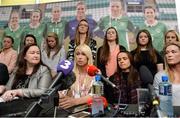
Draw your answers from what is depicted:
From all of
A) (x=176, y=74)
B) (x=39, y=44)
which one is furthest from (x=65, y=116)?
(x=39, y=44)

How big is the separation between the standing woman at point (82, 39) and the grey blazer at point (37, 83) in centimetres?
29

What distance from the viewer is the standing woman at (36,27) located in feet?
8.55

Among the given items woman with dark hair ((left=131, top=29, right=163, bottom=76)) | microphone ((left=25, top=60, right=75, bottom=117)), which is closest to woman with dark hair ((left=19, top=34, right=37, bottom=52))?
woman with dark hair ((left=131, top=29, right=163, bottom=76))

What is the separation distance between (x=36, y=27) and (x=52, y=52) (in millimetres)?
318

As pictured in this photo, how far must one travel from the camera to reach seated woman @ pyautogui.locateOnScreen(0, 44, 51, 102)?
217cm

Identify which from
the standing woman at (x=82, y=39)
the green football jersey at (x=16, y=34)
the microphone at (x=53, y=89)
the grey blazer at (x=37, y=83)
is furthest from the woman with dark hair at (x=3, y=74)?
the microphone at (x=53, y=89)

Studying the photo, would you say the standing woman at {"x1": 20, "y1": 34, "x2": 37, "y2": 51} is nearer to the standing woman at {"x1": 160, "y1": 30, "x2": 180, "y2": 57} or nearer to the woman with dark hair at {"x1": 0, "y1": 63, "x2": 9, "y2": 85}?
the woman with dark hair at {"x1": 0, "y1": 63, "x2": 9, "y2": 85}

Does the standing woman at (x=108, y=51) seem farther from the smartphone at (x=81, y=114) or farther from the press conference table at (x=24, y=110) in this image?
the smartphone at (x=81, y=114)

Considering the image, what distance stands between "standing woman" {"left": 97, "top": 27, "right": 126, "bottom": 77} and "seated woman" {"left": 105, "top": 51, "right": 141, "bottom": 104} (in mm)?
67

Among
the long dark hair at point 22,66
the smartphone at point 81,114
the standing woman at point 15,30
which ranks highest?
the standing woman at point 15,30

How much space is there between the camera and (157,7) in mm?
2422

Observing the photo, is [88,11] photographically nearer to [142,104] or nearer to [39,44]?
[39,44]

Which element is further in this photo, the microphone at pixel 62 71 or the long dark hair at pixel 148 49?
the long dark hair at pixel 148 49

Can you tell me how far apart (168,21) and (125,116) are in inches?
49.4
